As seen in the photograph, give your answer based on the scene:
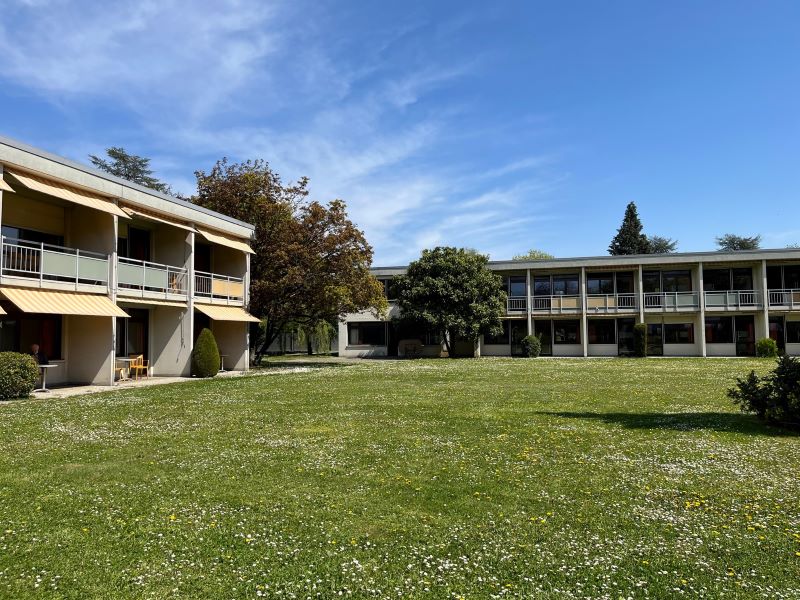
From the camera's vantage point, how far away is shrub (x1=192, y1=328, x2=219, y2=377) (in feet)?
80.5

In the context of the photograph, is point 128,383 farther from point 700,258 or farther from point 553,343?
point 700,258

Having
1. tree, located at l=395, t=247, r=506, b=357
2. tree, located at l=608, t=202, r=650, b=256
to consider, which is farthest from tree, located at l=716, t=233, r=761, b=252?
tree, located at l=395, t=247, r=506, b=357

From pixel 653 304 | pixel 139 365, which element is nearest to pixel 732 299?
pixel 653 304

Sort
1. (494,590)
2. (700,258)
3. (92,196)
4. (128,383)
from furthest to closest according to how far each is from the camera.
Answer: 1. (700,258)
2. (128,383)
3. (92,196)
4. (494,590)

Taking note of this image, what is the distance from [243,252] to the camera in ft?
97.6

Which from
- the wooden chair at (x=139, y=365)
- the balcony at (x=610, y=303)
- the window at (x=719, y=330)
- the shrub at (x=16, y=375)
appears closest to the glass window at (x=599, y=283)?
the balcony at (x=610, y=303)

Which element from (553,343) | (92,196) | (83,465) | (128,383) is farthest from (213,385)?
(553,343)

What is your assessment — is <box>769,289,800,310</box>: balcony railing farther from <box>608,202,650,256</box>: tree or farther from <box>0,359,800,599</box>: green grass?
<box>608,202,650,256</box>: tree

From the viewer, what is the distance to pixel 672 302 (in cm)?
3944

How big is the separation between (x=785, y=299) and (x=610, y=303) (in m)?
10.9

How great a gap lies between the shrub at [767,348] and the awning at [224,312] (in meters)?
31.4

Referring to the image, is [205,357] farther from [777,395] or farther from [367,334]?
[367,334]

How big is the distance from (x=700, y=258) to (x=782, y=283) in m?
6.08

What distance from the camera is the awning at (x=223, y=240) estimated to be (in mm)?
25798
